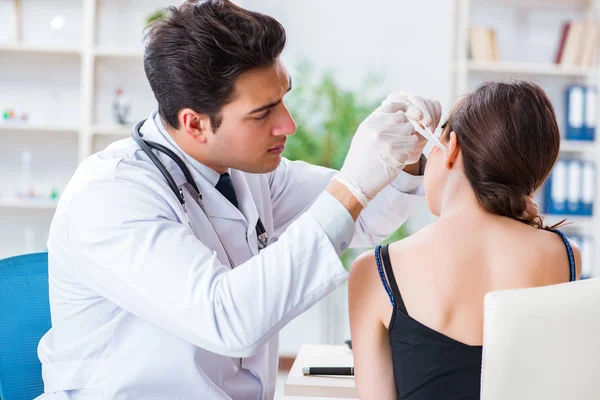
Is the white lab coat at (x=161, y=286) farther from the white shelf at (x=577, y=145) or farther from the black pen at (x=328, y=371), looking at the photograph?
the white shelf at (x=577, y=145)

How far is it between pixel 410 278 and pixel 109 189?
54 centimetres

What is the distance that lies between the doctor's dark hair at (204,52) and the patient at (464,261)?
413 millimetres

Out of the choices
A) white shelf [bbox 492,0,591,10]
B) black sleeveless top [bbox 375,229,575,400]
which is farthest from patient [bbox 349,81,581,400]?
white shelf [bbox 492,0,591,10]

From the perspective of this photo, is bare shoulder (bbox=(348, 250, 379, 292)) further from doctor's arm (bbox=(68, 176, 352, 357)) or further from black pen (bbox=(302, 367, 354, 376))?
black pen (bbox=(302, 367, 354, 376))

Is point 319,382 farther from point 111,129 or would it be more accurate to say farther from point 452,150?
point 111,129

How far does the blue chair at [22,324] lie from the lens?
1.43 m

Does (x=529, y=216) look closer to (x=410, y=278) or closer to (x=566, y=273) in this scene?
(x=566, y=273)

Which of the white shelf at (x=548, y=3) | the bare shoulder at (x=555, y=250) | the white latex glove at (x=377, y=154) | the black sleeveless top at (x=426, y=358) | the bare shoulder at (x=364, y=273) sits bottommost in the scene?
the black sleeveless top at (x=426, y=358)

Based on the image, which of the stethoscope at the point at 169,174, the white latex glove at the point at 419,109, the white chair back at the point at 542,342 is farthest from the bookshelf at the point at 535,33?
the white chair back at the point at 542,342

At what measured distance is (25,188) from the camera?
3.70 m

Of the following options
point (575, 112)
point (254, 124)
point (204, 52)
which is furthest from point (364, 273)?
point (575, 112)

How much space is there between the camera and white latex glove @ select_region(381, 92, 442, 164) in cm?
138

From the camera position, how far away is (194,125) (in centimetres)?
144

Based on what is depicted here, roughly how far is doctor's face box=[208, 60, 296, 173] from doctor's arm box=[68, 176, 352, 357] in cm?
26
